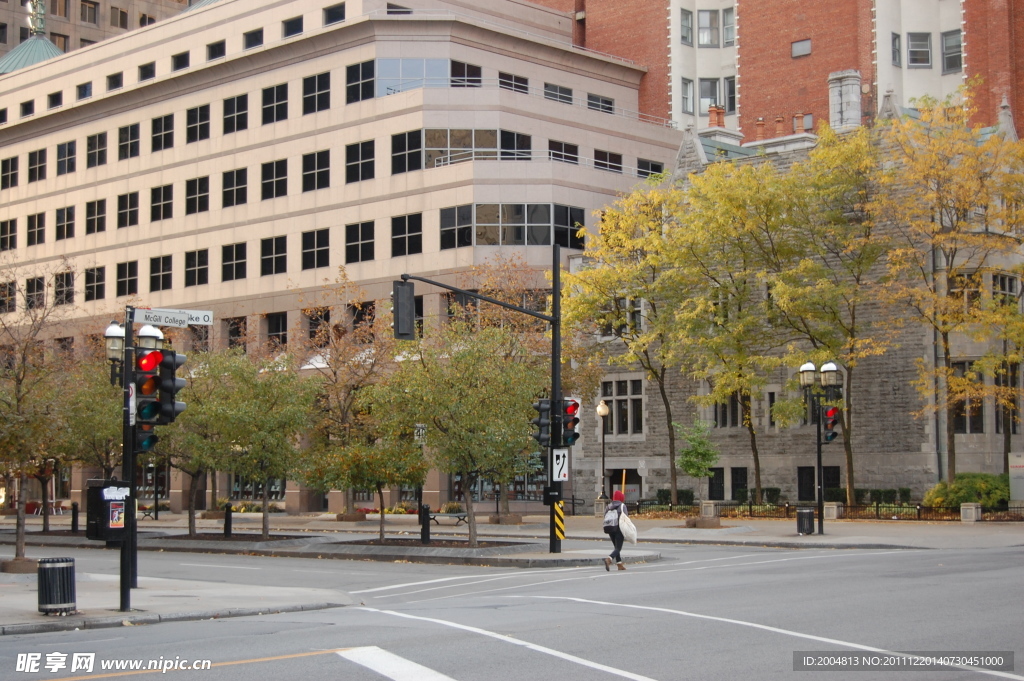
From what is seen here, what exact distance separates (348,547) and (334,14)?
123ft

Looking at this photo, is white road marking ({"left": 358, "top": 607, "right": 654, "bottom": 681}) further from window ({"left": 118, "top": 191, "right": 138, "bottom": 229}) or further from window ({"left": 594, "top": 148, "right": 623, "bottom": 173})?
window ({"left": 118, "top": 191, "right": 138, "bottom": 229})

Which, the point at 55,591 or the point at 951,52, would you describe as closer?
the point at 55,591

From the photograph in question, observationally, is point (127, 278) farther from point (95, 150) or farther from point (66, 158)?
point (66, 158)

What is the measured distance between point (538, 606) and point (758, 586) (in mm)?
4497

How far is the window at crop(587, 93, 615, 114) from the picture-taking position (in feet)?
221

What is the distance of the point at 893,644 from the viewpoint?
13.5 metres

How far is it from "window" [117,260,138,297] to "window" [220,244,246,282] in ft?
24.0

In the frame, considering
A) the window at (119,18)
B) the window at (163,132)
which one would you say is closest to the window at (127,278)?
the window at (163,132)

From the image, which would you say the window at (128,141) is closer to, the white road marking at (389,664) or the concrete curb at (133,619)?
the concrete curb at (133,619)

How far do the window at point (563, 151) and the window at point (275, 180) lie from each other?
1460 centimetres

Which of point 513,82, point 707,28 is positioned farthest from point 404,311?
point 707,28

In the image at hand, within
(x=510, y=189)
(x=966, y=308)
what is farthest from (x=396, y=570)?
(x=510, y=189)

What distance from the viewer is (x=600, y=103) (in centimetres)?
6794

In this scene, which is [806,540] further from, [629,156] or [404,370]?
[629,156]
